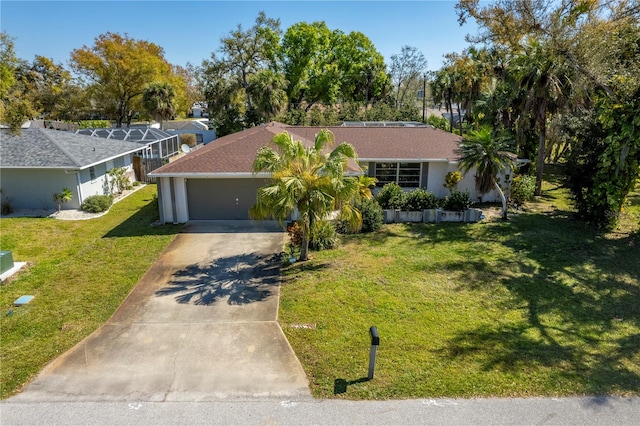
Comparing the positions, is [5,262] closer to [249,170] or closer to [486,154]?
[249,170]

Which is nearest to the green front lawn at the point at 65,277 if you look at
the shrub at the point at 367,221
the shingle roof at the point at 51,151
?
the shingle roof at the point at 51,151

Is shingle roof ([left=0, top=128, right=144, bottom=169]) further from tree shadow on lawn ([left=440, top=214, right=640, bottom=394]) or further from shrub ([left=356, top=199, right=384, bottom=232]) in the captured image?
tree shadow on lawn ([left=440, top=214, right=640, bottom=394])

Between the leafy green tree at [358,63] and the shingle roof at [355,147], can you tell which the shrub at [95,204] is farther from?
the leafy green tree at [358,63]

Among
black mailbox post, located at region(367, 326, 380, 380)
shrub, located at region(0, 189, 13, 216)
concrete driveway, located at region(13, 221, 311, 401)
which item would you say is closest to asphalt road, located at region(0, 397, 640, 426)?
concrete driveway, located at region(13, 221, 311, 401)

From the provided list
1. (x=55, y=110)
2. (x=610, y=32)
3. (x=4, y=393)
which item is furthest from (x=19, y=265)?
(x=55, y=110)

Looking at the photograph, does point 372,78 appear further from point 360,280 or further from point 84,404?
point 84,404
